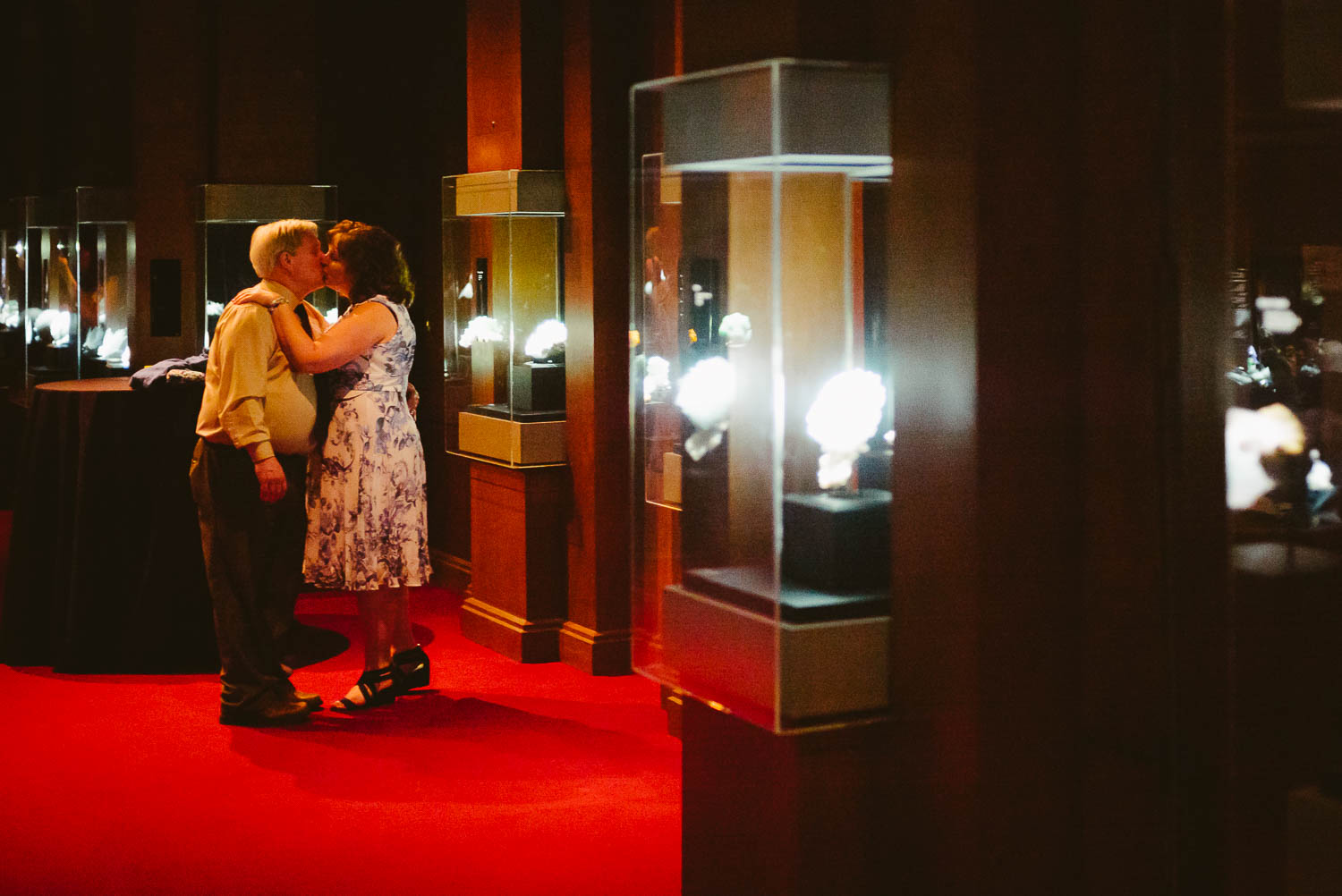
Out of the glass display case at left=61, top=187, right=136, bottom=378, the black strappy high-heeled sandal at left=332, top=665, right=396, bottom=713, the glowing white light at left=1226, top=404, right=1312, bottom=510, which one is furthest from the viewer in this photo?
the glass display case at left=61, top=187, right=136, bottom=378

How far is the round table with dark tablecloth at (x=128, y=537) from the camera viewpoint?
537 cm

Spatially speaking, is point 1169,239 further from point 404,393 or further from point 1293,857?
point 404,393

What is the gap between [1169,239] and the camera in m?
2.29

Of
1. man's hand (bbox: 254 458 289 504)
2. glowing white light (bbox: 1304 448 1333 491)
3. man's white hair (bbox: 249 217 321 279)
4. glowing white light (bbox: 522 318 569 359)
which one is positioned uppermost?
man's white hair (bbox: 249 217 321 279)

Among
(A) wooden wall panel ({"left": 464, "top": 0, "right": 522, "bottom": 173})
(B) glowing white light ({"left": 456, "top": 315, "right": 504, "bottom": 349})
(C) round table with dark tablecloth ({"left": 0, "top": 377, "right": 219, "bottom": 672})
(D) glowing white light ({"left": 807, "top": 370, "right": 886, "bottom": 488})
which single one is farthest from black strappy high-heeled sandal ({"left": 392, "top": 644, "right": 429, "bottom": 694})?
(D) glowing white light ({"left": 807, "top": 370, "right": 886, "bottom": 488})

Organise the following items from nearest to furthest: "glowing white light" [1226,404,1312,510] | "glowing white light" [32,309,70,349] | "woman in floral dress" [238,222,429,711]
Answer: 1. "glowing white light" [1226,404,1312,510]
2. "woman in floral dress" [238,222,429,711]
3. "glowing white light" [32,309,70,349]

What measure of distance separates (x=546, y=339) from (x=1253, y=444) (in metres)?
3.77

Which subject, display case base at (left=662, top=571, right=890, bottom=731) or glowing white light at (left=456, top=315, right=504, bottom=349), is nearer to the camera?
display case base at (left=662, top=571, right=890, bottom=731)

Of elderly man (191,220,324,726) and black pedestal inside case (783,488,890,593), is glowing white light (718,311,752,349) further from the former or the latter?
elderly man (191,220,324,726)

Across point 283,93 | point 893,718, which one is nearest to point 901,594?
point 893,718

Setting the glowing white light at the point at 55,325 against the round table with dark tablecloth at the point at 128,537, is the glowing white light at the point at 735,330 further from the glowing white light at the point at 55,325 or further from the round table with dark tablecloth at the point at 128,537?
the glowing white light at the point at 55,325

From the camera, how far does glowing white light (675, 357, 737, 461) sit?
8.89ft

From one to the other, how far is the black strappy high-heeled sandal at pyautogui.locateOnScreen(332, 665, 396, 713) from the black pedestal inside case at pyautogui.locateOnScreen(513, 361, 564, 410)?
4.12 feet

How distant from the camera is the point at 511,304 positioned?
18.4 feet
